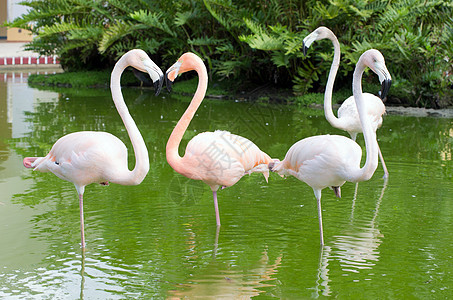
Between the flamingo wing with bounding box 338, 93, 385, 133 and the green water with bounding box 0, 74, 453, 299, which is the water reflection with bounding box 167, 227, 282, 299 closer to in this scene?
the green water with bounding box 0, 74, 453, 299

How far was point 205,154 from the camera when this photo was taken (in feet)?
15.3

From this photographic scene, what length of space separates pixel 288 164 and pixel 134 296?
6.25 ft

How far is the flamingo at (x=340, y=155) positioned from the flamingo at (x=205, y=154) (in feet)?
1.57

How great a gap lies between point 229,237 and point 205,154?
2.34ft

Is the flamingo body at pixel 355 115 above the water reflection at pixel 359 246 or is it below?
above

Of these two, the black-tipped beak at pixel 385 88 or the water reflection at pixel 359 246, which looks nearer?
the black-tipped beak at pixel 385 88

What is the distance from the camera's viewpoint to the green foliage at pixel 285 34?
12.2 meters

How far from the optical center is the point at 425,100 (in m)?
12.5

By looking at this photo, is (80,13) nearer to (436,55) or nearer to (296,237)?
(436,55)

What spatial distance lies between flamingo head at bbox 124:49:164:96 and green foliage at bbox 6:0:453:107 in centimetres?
684

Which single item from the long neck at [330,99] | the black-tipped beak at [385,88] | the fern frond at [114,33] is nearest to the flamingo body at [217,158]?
the black-tipped beak at [385,88]

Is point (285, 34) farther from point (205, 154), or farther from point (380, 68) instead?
point (380, 68)

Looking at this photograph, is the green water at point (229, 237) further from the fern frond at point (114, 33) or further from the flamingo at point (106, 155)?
the fern frond at point (114, 33)

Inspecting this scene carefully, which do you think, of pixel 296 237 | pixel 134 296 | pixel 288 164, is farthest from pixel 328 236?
pixel 134 296
